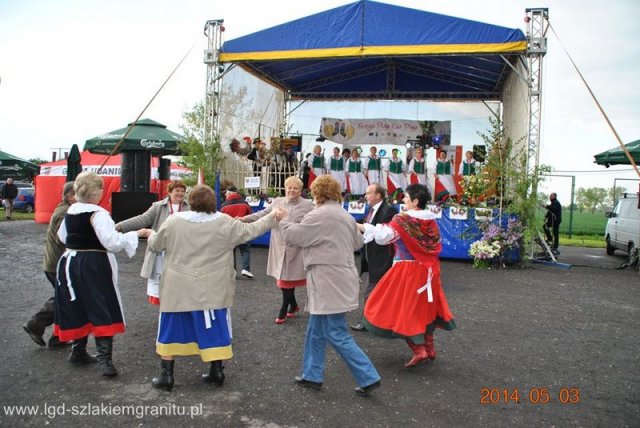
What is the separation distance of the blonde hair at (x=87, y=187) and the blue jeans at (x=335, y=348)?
2.02 m

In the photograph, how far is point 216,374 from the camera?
4109 millimetres

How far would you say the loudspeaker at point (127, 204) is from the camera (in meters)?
13.0

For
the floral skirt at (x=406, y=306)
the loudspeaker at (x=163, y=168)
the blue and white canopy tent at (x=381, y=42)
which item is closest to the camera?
the floral skirt at (x=406, y=306)

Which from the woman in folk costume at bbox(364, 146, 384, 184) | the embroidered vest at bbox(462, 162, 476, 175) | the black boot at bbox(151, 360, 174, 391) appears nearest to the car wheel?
the embroidered vest at bbox(462, 162, 476, 175)

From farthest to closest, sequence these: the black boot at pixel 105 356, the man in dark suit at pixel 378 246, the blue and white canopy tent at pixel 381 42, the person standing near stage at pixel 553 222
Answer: the person standing near stage at pixel 553 222 < the blue and white canopy tent at pixel 381 42 < the man in dark suit at pixel 378 246 < the black boot at pixel 105 356

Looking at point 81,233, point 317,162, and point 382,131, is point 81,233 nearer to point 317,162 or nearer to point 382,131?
point 317,162

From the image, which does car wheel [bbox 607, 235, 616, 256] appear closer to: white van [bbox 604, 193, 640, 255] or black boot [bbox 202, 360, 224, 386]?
white van [bbox 604, 193, 640, 255]

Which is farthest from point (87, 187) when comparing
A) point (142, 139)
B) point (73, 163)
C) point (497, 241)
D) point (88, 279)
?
point (142, 139)

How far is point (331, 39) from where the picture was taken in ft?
38.9

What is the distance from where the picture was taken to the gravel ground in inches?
143

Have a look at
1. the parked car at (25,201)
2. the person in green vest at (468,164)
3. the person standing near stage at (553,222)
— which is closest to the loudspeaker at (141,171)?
the person in green vest at (468,164)

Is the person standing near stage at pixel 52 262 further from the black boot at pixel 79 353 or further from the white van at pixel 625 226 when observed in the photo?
the white van at pixel 625 226

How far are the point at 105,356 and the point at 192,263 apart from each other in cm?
116

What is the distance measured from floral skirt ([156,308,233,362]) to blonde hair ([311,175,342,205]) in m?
1.16
